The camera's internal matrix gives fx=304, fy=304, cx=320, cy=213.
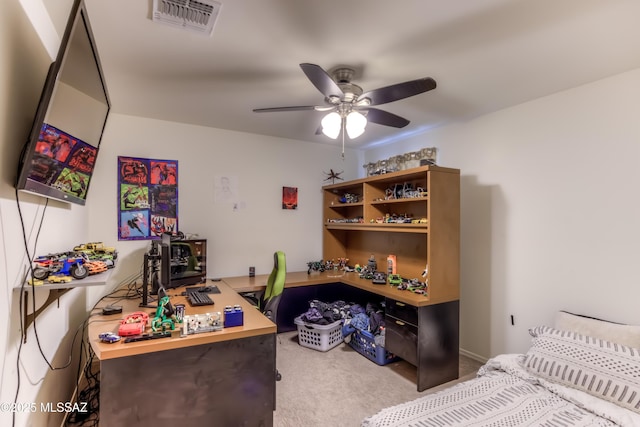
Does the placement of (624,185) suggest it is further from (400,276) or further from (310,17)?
(310,17)

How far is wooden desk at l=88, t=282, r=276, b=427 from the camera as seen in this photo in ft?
4.79

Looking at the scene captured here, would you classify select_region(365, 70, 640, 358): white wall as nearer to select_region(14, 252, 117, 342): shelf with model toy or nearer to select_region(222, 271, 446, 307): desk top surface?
select_region(222, 271, 446, 307): desk top surface

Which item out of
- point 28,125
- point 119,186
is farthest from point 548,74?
point 119,186

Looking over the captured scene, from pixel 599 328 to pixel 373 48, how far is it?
2.33 m

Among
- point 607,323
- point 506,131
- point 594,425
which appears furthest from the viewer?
point 506,131

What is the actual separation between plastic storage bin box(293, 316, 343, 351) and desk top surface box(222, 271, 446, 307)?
43 cm

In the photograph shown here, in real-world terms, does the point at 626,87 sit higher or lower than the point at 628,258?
higher

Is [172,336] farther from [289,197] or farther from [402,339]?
[289,197]

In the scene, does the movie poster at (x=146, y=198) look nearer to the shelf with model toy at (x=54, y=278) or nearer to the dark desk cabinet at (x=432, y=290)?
the shelf with model toy at (x=54, y=278)

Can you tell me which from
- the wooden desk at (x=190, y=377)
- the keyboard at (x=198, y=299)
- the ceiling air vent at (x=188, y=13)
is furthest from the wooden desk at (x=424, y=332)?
the ceiling air vent at (x=188, y=13)

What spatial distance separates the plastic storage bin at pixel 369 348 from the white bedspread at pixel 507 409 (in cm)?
111

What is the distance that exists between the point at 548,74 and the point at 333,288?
2.94 meters

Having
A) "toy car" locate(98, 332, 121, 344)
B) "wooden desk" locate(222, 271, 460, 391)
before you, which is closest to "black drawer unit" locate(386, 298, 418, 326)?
"wooden desk" locate(222, 271, 460, 391)

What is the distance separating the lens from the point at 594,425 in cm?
150
